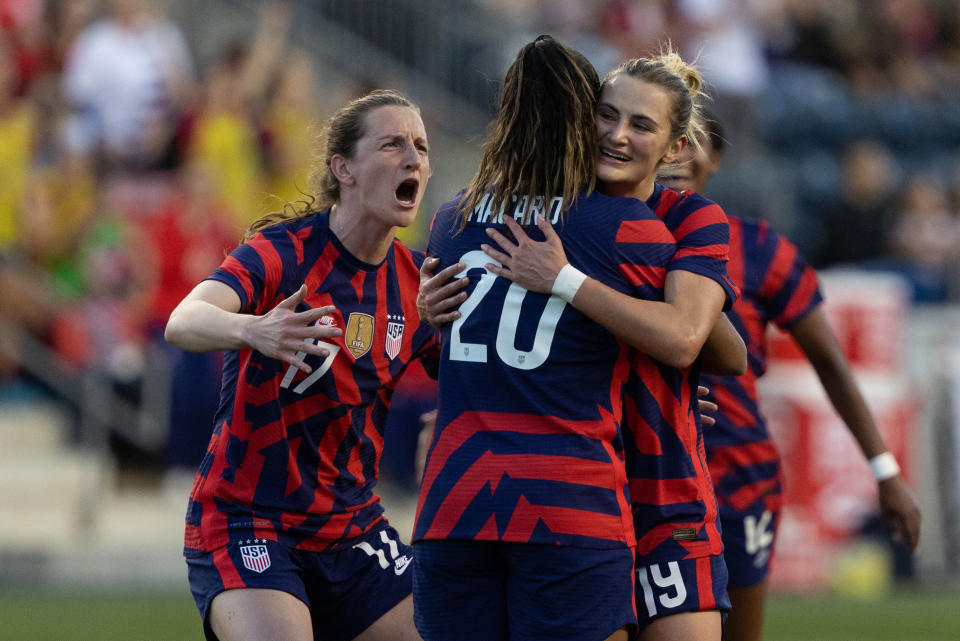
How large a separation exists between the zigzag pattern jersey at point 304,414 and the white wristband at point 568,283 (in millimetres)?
1117

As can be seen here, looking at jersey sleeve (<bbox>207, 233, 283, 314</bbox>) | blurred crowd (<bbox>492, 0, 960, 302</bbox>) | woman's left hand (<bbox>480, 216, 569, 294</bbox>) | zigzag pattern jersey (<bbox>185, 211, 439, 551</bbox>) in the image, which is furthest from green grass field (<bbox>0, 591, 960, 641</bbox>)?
woman's left hand (<bbox>480, 216, 569, 294</bbox>)

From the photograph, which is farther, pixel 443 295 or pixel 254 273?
pixel 254 273

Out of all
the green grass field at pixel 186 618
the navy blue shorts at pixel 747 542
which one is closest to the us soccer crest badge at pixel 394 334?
the navy blue shorts at pixel 747 542

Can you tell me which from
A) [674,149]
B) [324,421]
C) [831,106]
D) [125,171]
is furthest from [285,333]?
[831,106]

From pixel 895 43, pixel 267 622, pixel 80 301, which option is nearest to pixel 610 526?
pixel 267 622

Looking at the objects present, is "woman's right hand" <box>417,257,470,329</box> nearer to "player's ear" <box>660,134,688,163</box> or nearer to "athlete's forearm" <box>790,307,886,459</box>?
"player's ear" <box>660,134,688,163</box>

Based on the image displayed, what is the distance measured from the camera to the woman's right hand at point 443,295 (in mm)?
3791

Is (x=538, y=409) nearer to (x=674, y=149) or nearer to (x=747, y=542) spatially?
(x=674, y=149)

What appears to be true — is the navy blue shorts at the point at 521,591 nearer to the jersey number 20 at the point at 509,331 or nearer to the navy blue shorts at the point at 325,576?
the jersey number 20 at the point at 509,331

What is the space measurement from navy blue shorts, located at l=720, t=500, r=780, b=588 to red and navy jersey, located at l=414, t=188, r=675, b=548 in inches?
68.7

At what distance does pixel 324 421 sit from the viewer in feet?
15.0

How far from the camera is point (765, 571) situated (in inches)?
214

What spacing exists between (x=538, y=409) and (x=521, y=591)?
463 mm

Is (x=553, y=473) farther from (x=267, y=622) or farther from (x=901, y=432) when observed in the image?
(x=901, y=432)
